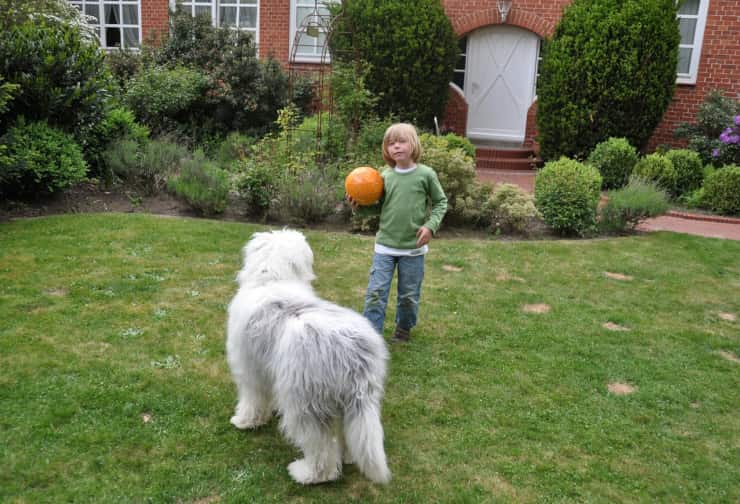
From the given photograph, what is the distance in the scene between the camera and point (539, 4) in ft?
43.8

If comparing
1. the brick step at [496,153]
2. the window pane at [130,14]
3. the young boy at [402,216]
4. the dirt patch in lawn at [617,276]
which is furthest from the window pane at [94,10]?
the dirt patch in lawn at [617,276]

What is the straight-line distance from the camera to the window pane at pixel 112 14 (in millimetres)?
16111

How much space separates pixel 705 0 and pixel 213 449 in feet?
44.8

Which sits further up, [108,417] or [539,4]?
[539,4]

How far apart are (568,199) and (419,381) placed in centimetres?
466

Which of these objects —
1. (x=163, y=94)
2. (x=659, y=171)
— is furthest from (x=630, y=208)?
(x=163, y=94)

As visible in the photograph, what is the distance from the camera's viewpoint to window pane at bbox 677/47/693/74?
12875 mm

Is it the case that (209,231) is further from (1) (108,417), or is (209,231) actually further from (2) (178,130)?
(2) (178,130)

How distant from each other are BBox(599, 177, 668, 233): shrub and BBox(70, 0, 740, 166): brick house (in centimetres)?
561

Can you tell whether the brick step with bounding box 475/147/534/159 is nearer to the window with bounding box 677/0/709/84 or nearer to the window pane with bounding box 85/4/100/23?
the window with bounding box 677/0/709/84

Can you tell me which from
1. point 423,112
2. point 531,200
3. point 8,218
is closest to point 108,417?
point 8,218

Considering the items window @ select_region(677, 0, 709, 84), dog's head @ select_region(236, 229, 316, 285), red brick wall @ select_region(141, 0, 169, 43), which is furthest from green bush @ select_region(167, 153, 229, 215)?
window @ select_region(677, 0, 709, 84)

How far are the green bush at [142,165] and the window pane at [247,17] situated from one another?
7639 millimetres

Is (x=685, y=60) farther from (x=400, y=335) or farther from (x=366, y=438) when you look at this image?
(x=366, y=438)
